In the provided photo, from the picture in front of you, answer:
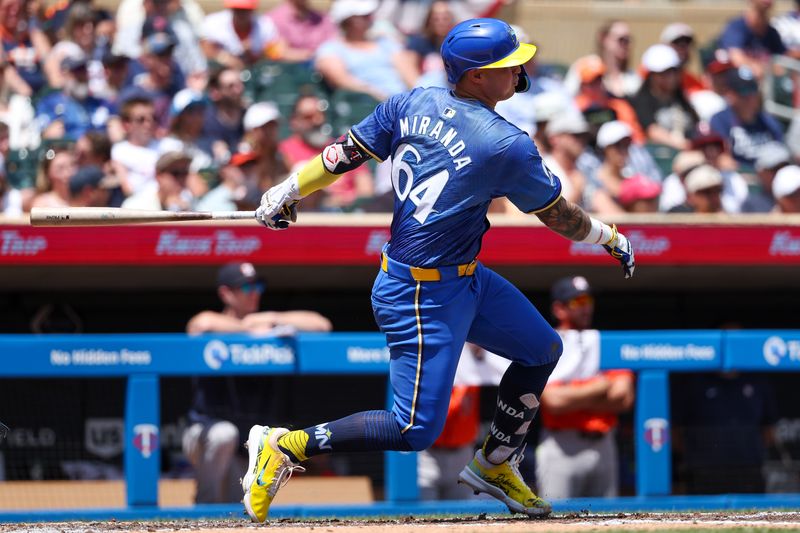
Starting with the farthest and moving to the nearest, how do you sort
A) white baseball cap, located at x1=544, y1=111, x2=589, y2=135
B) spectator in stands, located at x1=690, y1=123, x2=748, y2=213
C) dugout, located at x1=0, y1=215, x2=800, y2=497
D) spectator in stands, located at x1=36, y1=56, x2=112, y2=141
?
spectator in stands, located at x1=36, y1=56, x2=112, y2=141 → spectator in stands, located at x1=690, y1=123, x2=748, y2=213 → white baseball cap, located at x1=544, y1=111, x2=589, y2=135 → dugout, located at x1=0, y1=215, x2=800, y2=497

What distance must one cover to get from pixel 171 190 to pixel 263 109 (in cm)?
96

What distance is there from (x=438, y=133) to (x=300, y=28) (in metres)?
5.42

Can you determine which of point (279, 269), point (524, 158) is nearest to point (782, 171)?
point (279, 269)

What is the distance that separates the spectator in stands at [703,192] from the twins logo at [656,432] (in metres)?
1.56

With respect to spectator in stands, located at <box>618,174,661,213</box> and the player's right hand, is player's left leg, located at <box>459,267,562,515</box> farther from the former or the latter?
spectator in stands, located at <box>618,174,661,213</box>

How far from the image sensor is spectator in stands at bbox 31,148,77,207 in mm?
6910

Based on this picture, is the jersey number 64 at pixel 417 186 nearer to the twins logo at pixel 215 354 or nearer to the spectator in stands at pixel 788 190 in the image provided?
the twins logo at pixel 215 354

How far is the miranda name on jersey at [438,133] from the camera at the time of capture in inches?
157

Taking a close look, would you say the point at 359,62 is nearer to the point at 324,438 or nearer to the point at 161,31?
the point at 161,31

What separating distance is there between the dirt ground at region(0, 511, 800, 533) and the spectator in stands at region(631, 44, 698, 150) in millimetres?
4497

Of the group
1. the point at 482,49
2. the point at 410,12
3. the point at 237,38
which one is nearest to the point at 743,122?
the point at 410,12

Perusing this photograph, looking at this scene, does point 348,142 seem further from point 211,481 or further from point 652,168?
point 652,168

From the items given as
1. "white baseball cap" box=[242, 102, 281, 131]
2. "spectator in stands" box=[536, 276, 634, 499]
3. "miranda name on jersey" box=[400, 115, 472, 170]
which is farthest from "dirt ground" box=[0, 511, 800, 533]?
"white baseball cap" box=[242, 102, 281, 131]

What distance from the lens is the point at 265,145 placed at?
7516 millimetres
